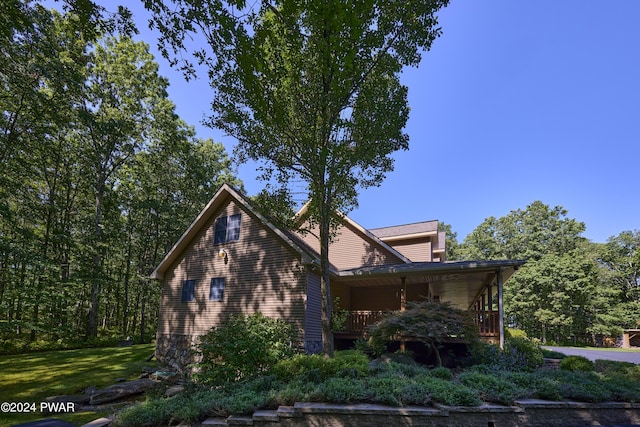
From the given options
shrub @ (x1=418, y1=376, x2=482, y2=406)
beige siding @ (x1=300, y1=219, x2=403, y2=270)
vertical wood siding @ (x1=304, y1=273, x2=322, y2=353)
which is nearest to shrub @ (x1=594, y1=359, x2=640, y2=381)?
shrub @ (x1=418, y1=376, x2=482, y2=406)

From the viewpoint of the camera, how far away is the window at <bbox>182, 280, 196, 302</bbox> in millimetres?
14773

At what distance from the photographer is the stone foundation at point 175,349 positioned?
13.8m

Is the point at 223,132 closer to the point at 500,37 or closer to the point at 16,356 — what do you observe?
the point at 500,37

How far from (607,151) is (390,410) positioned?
22243mm

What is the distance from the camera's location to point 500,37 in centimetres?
1222

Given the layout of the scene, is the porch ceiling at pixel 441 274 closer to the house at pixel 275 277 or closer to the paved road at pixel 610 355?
the house at pixel 275 277

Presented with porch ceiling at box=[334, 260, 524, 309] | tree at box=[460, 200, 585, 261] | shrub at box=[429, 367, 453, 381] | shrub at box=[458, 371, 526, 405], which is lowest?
shrub at box=[429, 367, 453, 381]

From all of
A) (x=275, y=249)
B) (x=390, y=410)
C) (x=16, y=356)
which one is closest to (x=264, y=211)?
(x=275, y=249)

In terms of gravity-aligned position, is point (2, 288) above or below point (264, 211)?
below

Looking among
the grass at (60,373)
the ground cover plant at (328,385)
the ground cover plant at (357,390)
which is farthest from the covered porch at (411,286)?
the grass at (60,373)

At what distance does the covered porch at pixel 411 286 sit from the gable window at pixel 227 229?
4916mm

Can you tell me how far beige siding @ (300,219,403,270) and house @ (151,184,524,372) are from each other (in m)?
0.05

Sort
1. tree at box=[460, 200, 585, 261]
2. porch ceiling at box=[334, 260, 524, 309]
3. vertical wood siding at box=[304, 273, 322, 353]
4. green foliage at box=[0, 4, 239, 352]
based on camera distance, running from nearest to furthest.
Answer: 1. porch ceiling at box=[334, 260, 524, 309]
2. vertical wood siding at box=[304, 273, 322, 353]
3. green foliage at box=[0, 4, 239, 352]
4. tree at box=[460, 200, 585, 261]

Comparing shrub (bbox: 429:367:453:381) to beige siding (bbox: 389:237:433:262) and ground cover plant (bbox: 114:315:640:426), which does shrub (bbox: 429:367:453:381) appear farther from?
beige siding (bbox: 389:237:433:262)
